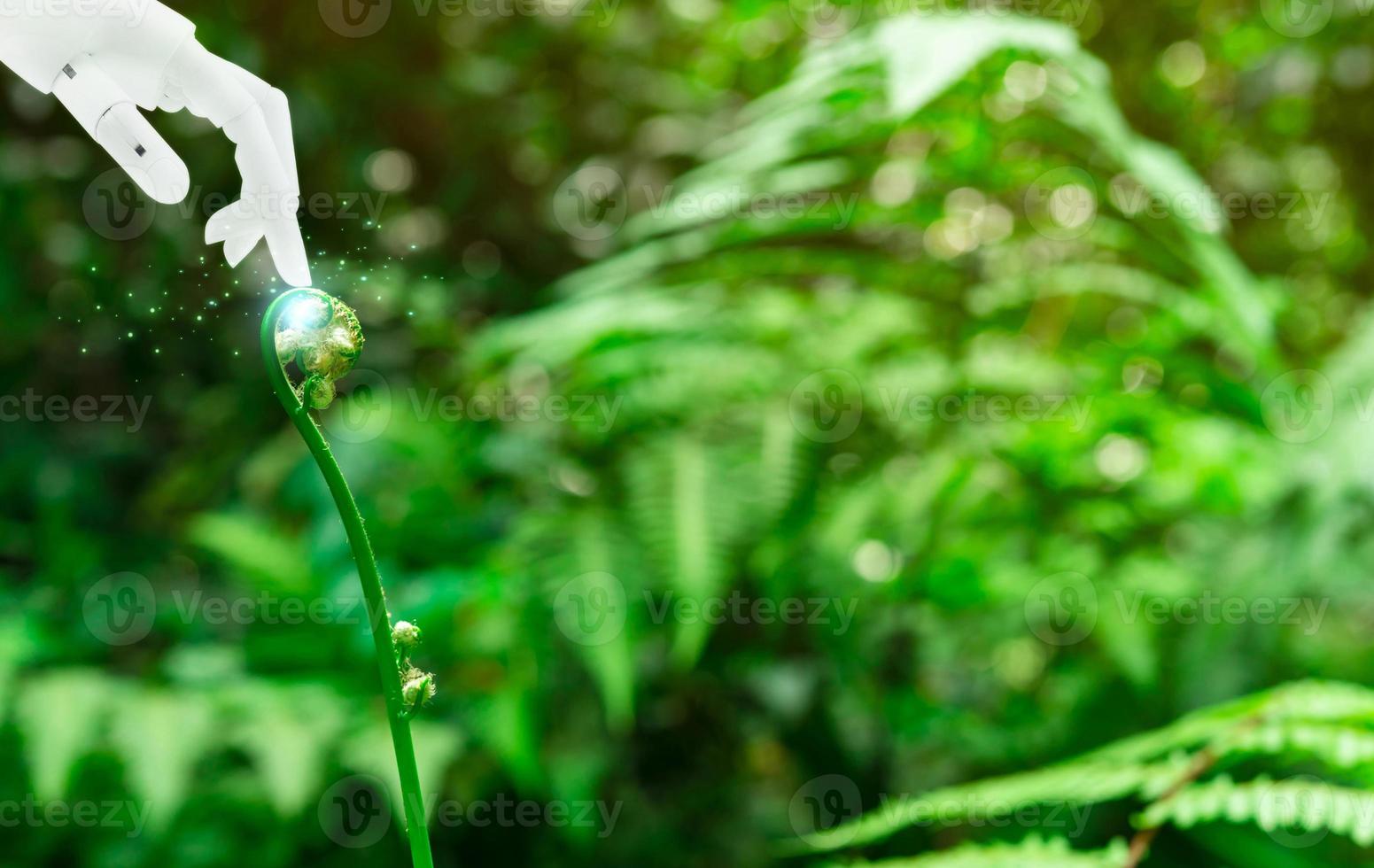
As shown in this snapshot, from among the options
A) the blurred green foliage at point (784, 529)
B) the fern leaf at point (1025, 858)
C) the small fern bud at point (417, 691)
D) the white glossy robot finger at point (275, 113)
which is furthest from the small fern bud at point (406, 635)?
the blurred green foliage at point (784, 529)

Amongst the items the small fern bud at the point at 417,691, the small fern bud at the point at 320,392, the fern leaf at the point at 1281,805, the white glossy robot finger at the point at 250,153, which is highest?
the white glossy robot finger at the point at 250,153

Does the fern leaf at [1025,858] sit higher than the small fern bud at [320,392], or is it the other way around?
the small fern bud at [320,392]

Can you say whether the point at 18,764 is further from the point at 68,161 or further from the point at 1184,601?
the point at 1184,601

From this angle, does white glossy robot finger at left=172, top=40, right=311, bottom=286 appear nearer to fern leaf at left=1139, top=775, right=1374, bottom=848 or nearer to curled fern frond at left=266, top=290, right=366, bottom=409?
curled fern frond at left=266, top=290, right=366, bottom=409

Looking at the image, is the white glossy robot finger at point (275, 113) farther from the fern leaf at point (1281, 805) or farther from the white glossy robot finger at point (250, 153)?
the fern leaf at point (1281, 805)

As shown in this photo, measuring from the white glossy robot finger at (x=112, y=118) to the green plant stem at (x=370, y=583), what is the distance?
42 mm

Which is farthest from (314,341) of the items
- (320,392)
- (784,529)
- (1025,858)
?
(784,529)

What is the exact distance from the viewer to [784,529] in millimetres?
957

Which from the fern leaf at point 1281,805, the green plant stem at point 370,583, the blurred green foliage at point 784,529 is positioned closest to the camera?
the green plant stem at point 370,583

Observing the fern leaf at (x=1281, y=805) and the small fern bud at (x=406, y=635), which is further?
A: the fern leaf at (x=1281, y=805)

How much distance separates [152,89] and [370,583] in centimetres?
12

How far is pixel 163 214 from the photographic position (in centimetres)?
160

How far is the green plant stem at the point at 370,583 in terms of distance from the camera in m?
0.21

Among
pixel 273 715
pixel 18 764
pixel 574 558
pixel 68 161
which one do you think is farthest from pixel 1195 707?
pixel 68 161
